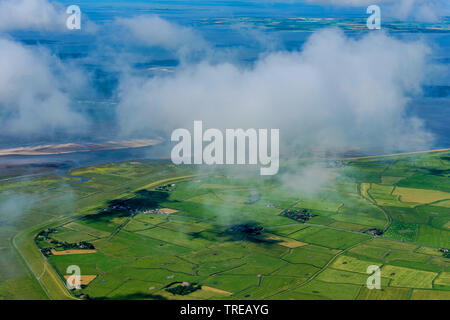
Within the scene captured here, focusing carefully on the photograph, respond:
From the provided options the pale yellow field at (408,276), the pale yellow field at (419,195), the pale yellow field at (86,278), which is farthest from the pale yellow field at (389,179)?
the pale yellow field at (86,278)

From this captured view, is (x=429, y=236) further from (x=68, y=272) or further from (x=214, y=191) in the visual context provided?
(x=68, y=272)

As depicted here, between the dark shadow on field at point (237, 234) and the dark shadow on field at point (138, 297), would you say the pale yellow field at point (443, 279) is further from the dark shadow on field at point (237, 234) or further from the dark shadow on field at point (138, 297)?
the dark shadow on field at point (138, 297)

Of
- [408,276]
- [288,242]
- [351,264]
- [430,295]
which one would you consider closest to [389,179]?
[288,242]

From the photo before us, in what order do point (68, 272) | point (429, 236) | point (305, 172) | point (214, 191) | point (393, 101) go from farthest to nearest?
point (393, 101)
point (305, 172)
point (214, 191)
point (429, 236)
point (68, 272)

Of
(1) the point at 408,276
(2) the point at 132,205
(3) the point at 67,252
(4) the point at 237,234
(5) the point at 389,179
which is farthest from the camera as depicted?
(5) the point at 389,179

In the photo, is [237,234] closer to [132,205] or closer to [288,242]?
[288,242]

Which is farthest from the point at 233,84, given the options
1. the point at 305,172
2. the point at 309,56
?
the point at 305,172

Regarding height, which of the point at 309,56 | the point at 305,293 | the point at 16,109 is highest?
the point at 309,56
